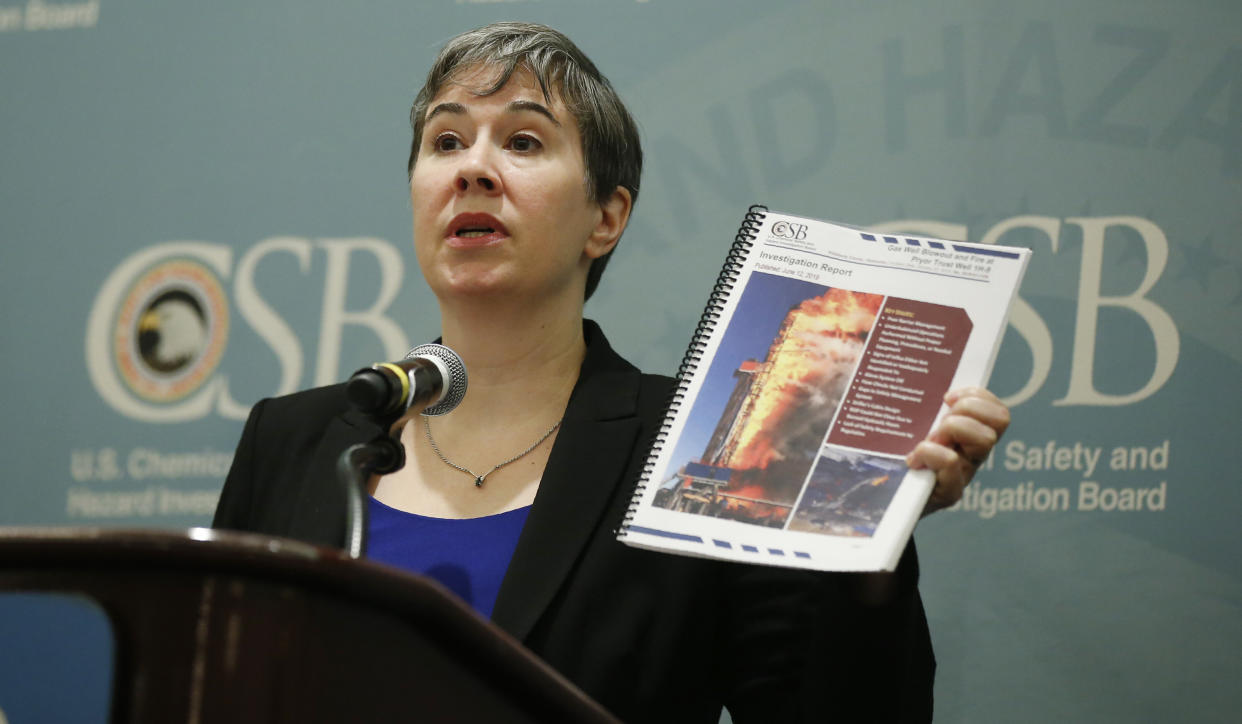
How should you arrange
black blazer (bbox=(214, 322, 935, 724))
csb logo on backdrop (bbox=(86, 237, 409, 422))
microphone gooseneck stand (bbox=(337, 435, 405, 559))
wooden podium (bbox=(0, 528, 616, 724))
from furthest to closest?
csb logo on backdrop (bbox=(86, 237, 409, 422)) → black blazer (bbox=(214, 322, 935, 724)) → microphone gooseneck stand (bbox=(337, 435, 405, 559)) → wooden podium (bbox=(0, 528, 616, 724))

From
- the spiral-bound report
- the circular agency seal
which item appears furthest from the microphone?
the circular agency seal

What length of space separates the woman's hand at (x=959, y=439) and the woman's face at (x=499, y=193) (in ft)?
2.25

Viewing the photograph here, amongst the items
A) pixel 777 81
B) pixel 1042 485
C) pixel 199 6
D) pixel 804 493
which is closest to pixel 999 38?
pixel 777 81

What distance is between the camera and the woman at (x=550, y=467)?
1344 mm

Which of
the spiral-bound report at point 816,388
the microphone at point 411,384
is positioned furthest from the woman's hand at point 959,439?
the microphone at point 411,384

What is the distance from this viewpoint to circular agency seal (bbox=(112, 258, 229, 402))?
2.30m

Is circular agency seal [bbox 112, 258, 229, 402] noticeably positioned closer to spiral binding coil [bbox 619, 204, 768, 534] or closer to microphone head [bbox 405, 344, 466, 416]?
microphone head [bbox 405, 344, 466, 416]

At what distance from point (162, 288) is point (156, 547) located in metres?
1.92

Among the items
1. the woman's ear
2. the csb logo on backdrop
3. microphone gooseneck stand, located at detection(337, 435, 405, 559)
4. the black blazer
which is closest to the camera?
microphone gooseneck stand, located at detection(337, 435, 405, 559)

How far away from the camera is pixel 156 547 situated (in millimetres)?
568

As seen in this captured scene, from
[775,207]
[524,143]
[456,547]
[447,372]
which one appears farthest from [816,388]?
[775,207]

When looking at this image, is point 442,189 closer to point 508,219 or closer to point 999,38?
point 508,219

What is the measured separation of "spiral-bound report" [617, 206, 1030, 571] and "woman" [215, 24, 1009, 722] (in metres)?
0.16

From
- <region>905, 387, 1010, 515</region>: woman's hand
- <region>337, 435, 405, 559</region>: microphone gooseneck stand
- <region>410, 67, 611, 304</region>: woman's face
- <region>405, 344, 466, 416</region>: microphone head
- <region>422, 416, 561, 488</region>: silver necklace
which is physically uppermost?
<region>410, 67, 611, 304</region>: woman's face
